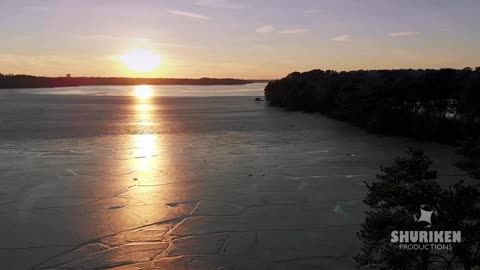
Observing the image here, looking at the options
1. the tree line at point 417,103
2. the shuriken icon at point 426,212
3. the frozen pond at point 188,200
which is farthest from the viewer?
the tree line at point 417,103

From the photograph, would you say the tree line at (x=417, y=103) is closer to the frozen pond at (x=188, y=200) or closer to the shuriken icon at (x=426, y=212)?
the frozen pond at (x=188, y=200)

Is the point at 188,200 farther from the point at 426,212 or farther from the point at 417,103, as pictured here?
the point at 417,103

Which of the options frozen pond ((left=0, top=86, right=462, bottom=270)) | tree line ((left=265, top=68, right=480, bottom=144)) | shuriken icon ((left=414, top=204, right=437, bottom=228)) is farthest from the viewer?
tree line ((left=265, top=68, right=480, bottom=144))

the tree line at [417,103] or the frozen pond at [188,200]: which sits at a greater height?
the tree line at [417,103]

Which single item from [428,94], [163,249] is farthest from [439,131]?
[163,249]

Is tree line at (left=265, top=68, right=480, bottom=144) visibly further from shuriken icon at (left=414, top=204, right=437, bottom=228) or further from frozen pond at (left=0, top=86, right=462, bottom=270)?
shuriken icon at (left=414, top=204, right=437, bottom=228)

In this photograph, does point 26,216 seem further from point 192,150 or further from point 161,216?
point 192,150

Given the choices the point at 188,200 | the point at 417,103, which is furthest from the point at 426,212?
the point at 417,103

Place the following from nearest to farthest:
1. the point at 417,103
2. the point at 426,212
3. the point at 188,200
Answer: the point at 426,212 < the point at 188,200 < the point at 417,103

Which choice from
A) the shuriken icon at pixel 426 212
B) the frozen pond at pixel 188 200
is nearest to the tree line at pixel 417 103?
the frozen pond at pixel 188 200

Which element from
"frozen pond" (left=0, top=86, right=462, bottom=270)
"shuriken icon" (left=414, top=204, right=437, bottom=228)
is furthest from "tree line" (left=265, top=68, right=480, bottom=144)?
"shuriken icon" (left=414, top=204, right=437, bottom=228)

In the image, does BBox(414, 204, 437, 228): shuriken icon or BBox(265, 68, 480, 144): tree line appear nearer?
BBox(414, 204, 437, 228): shuriken icon

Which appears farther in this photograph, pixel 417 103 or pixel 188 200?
pixel 417 103
